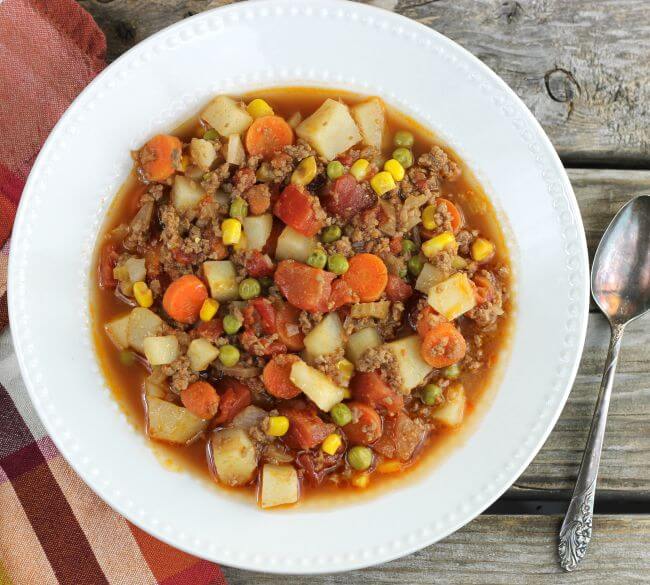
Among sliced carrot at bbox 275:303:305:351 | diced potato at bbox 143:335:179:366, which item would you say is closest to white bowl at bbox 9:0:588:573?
diced potato at bbox 143:335:179:366

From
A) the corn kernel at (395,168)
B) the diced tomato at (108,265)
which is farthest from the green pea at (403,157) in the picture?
the diced tomato at (108,265)

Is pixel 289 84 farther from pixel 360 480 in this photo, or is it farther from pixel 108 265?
pixel 360 480

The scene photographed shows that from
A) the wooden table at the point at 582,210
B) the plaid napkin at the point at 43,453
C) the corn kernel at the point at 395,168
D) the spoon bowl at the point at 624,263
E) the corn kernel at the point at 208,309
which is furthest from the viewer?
the wooden table at the point at 582,210

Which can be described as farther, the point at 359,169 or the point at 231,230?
the point at 359,169

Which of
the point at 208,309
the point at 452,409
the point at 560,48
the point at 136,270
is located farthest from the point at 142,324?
the point at 560,48

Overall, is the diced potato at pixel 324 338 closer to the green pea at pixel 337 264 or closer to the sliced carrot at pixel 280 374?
the sliced carrot at pixel 280 374

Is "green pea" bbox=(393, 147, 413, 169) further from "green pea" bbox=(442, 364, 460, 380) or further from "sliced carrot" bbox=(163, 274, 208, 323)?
"sliced carrot" bbox=(163, 274, 208, 323)
